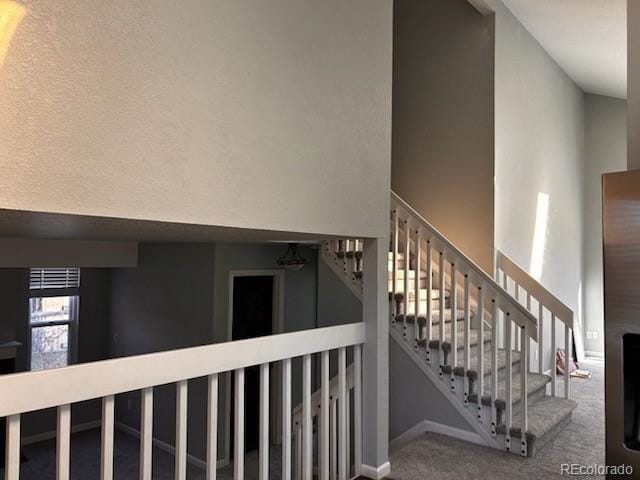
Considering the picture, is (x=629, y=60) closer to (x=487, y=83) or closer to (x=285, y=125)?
(x=285, y=125)

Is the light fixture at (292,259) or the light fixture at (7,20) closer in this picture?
the light fixture at (7,20)

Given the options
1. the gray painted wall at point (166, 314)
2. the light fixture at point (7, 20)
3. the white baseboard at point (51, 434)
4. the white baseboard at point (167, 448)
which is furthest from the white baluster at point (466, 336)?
the white baseboard at point (51, 434)

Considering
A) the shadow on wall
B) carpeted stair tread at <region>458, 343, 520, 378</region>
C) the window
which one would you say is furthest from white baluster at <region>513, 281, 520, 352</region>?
the window

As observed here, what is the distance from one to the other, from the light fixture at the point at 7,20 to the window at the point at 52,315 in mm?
6252

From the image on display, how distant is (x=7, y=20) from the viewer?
1.41 metres

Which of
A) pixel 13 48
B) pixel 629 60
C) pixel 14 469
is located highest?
pixel 629 60

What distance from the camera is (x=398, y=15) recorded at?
590cm

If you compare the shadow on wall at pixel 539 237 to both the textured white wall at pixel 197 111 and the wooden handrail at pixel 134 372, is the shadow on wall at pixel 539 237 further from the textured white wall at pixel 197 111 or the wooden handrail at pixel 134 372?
the wooden handrail at pixel 134 372

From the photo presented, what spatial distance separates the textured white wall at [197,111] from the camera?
4.89ft

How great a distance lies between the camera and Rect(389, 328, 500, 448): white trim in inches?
141

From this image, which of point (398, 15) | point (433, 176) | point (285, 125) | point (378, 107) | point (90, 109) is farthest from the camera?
point (398, 15)

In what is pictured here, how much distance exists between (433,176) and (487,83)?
3.50ft

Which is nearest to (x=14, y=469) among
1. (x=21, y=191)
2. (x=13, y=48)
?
(x=21, y=191)

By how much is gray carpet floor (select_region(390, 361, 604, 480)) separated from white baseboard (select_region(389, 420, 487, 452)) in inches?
2.2
